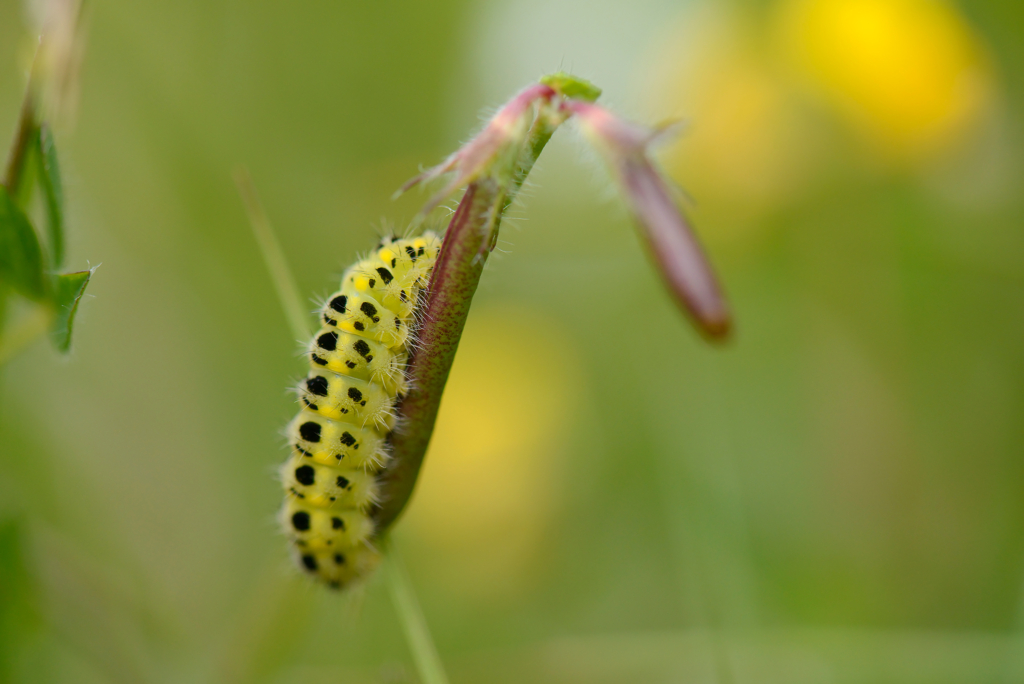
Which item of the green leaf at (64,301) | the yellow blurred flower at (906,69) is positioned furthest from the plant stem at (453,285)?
the yellow blurred flower at (906,69)

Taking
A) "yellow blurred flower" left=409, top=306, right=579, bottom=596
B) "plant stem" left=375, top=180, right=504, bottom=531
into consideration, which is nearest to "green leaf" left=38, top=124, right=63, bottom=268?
"plant stem" left=375, top=180, right=504, bottom=531

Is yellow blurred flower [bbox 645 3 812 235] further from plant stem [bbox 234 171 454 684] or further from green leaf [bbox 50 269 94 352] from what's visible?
green leaf [bbox 50 269 94 352]

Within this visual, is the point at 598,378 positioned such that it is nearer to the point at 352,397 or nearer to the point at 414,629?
the point at 352,397

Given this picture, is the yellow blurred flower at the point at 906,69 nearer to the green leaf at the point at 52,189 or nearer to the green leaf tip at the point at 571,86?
the green leaf tip at the point at 571,86

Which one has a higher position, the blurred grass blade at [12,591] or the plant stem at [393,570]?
the plant stem at [393,570]

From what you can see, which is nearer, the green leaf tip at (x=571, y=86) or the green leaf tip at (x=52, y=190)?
the green leaf tip at (x=571, y=86)

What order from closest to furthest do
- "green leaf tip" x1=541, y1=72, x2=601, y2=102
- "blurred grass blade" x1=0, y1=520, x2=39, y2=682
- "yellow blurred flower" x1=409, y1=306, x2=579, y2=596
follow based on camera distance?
"green leaf tip" x1=541, y1=72, x2=601, y2=102 < "blurred grass blade" x1=0, y1=520, x2=39, y2=682 < "yellow blurred flower" x1=409, y1=306, x2=579, y2=596
